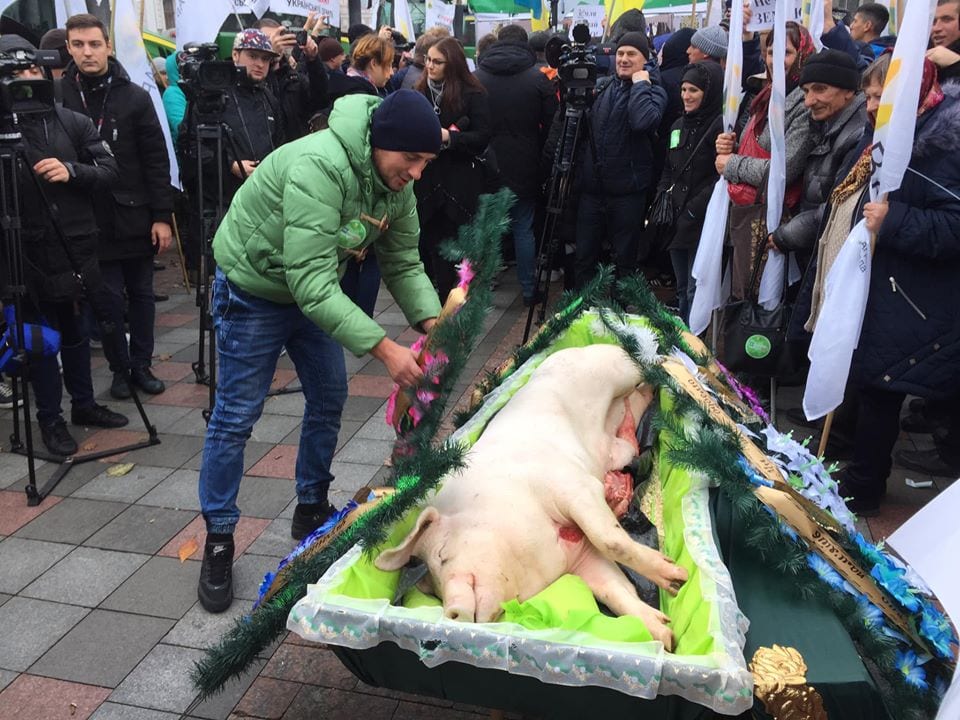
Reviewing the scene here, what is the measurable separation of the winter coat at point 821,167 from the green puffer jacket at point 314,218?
2179 millimetres

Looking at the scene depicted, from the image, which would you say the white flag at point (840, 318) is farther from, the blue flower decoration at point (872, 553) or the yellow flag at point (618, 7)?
the yellow flag at point (618, 7)

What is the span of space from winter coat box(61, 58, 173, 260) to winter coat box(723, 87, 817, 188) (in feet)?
11.0

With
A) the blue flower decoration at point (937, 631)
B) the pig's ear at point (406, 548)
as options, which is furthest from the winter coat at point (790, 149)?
the pig's ear at point (406, 548)

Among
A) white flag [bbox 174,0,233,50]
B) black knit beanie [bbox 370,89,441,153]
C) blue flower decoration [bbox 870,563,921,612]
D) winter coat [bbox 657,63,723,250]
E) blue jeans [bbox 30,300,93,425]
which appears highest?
white flag [bbox 174,0,233,50]

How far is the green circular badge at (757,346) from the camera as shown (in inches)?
165

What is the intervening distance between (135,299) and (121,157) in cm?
87

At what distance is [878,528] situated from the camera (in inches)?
144

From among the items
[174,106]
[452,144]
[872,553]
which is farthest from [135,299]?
[872,553]

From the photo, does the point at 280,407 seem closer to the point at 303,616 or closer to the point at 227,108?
the point at 227,108

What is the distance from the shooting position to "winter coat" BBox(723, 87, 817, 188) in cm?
432

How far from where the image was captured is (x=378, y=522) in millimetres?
2217

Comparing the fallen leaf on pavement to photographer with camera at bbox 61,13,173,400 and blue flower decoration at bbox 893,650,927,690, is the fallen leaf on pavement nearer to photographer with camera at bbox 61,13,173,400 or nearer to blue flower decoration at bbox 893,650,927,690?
photographer with camera at bbox 61,13,173,400

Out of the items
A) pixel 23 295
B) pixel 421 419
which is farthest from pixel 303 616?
pixel 23 295

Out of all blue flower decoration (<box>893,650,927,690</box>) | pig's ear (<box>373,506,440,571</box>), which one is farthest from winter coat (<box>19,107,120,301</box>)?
blue flower decoration (<box>893,650,927,690</box>)
